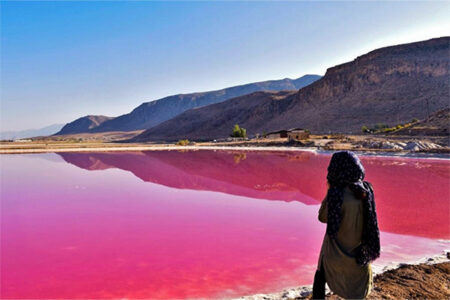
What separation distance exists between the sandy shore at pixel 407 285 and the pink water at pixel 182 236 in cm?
40

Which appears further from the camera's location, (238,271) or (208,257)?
(208,257)

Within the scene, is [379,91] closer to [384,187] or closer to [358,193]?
[384,187]

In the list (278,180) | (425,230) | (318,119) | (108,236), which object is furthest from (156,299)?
(318,119)

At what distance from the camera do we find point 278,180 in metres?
17.0

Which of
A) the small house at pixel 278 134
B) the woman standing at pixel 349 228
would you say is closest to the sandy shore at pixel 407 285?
the woman standing at pixel 349 228

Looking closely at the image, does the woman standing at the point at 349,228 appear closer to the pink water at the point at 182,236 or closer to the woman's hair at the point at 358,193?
the woman's hair at the point at 358,193

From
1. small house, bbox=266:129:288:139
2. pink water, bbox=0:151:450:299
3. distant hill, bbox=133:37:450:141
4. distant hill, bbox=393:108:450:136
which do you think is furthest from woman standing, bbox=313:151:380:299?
distant hill, bbox=133:37:450:141

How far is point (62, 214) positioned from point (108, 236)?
128 inches

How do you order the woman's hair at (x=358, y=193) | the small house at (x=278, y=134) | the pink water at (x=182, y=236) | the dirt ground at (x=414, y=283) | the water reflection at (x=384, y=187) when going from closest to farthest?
the woman's hair at (x=358, y=193)
the dirt ground at (x=414, y=283)
the pink water at (x=182, y=236)
the water reflection at (x=384, y=187)
the small house at (x=278, y=134)

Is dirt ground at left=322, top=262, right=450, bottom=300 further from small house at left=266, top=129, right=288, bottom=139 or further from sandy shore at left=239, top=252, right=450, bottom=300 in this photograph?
small house at left=266, top=129, right=288, bottom=139

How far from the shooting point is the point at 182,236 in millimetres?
7602

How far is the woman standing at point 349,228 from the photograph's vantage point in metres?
2.66

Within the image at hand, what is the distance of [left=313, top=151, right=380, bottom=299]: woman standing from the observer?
2.66m

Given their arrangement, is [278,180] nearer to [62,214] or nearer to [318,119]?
[62,214]
